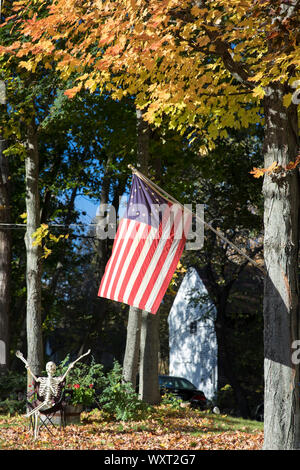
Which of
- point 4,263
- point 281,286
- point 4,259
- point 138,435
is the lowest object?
point 138,435

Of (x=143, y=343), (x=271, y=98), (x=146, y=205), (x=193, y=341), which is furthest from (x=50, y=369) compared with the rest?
(x=193, y=341)

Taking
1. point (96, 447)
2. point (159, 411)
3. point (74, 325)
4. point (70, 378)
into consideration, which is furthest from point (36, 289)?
point (74, 325)

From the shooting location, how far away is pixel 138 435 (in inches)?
406

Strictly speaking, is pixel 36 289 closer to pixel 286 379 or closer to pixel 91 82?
pixel 91 82

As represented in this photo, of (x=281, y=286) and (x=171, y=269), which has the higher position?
(x=171, y=269)

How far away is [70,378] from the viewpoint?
40.9ft

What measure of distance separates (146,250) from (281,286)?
1.85m

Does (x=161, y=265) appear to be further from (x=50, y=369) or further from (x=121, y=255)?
(x=50, y=369)

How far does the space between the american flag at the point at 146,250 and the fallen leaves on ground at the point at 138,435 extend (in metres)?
2.60

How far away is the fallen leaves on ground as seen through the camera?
9148 mm

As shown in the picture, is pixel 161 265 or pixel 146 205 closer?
pixel 161 265

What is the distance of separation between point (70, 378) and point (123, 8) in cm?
739

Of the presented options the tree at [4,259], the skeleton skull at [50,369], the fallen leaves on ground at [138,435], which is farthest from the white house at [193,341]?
the skeleton skull at [50,369]

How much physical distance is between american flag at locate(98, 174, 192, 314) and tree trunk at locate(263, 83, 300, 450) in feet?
4.06
